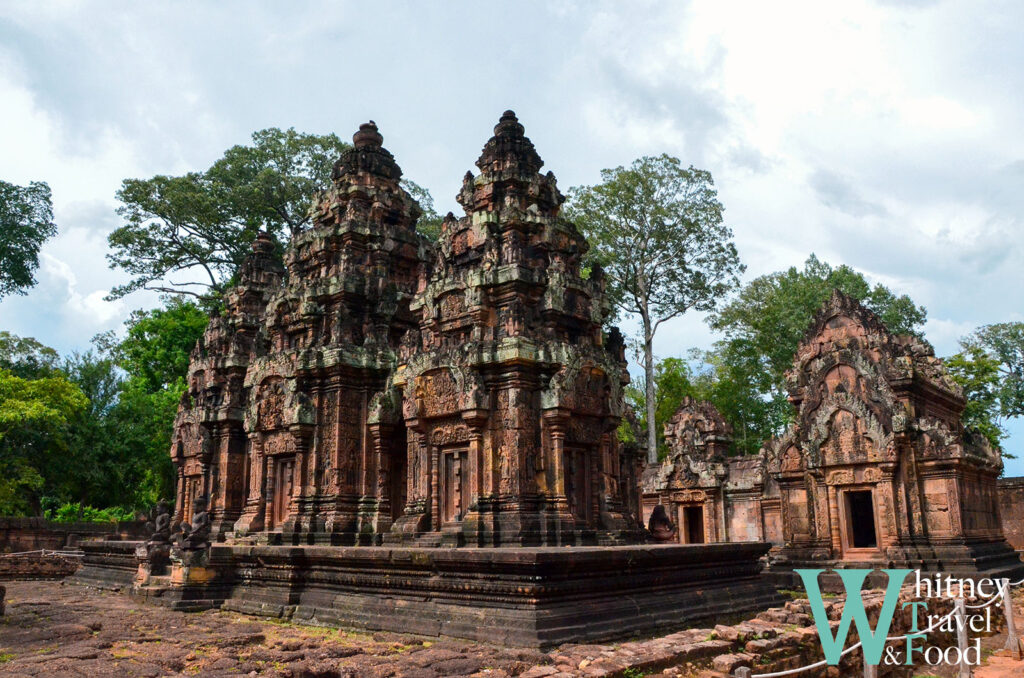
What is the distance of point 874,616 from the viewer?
9477 millimetres

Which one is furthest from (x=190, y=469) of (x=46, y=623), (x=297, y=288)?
(x=46, y=623)

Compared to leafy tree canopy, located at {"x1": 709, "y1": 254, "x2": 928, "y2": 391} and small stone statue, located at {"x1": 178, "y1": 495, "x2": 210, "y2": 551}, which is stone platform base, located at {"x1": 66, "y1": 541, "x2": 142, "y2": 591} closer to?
small stone statue, located at {"x1": 178, "y1": 495, "x2": 210, "y2": 551}

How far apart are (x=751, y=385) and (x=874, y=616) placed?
2739 cm


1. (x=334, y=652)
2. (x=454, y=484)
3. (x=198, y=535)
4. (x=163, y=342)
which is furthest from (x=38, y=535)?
(x=334, y=652)

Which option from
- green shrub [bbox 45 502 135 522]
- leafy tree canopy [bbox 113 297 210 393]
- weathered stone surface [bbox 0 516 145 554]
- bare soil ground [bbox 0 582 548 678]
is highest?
leafy tree canopy [bbox 113 297 210 393]

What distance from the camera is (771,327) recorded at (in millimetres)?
33562

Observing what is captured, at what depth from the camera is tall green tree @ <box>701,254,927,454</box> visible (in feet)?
108

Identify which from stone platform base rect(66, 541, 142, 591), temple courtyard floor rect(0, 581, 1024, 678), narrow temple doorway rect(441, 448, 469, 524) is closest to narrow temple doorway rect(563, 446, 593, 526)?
narrow temple doorway rect(441, 448, 469, 524)

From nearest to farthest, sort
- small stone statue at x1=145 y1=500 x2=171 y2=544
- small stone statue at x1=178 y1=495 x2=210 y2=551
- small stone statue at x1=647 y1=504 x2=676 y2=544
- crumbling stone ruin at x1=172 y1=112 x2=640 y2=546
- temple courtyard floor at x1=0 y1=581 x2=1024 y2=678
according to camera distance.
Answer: temple courtyard floor at x1=0 y1=581 x2=1024 y2=678 → crumbling stone ruin at x1=172 y1=112 x2=640 y2=546 → small stone statue at x1=178 y1=495 x2=210 y2=551 → small stone statue at x1=647 y1=504 x2=676 y2=544 → small stone statue at x1=145 y1=500 x2=171 y2=544

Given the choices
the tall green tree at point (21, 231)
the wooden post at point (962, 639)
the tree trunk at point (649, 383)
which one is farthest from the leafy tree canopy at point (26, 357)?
the wooden post at point (962, 639)

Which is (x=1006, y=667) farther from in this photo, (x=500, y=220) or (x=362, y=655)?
(x=500, y=220)

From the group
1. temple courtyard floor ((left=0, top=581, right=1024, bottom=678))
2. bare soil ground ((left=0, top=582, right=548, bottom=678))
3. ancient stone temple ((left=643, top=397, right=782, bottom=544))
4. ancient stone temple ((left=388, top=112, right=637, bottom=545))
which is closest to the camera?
temple courtyard floor ((left=0, top=581, right=1024, bottom=678))

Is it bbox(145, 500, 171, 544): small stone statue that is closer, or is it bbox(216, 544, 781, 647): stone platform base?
bbox(216, 544, 781, 647): stone platform base

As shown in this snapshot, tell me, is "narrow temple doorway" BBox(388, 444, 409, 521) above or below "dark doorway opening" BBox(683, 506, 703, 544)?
above
